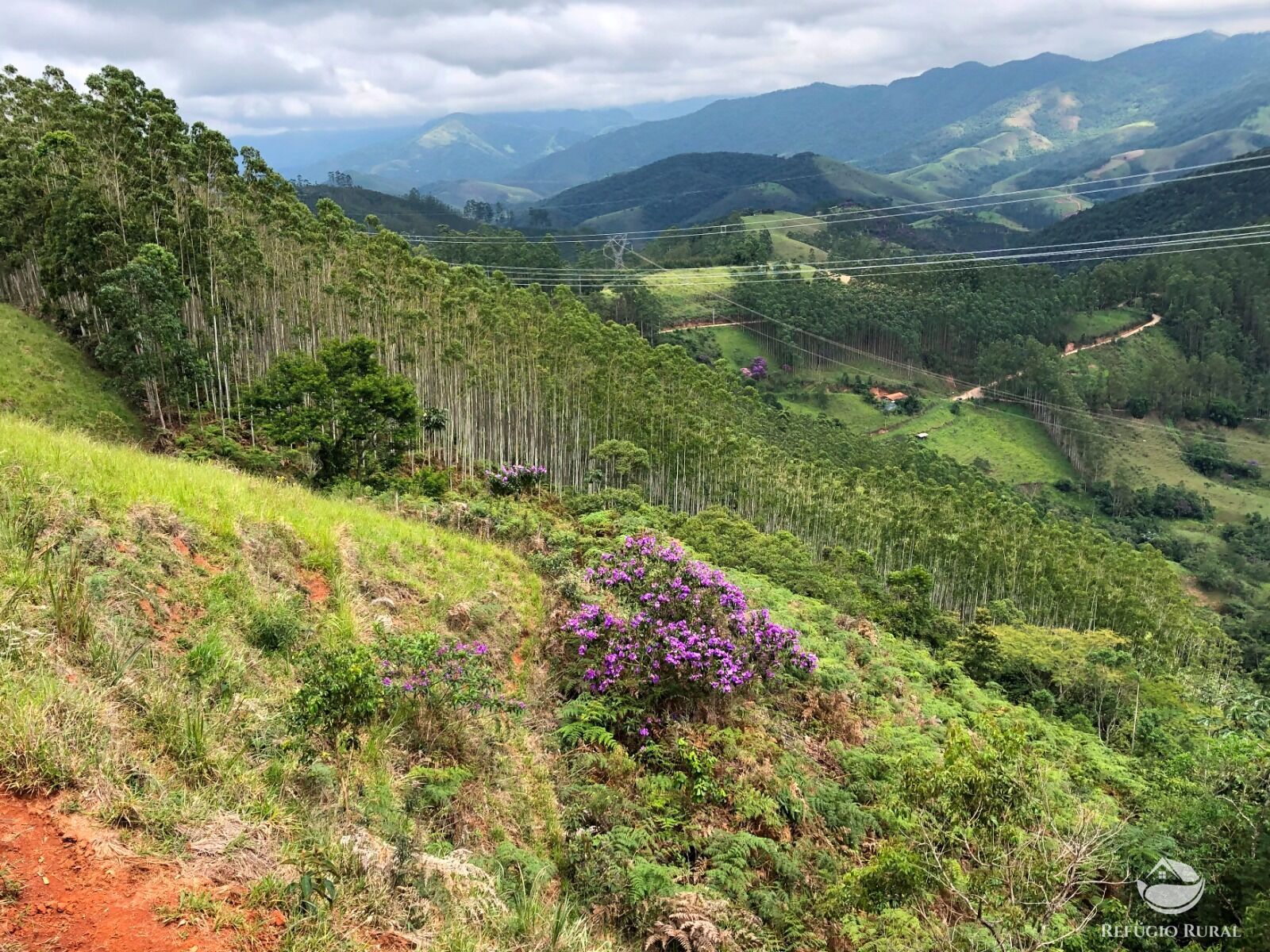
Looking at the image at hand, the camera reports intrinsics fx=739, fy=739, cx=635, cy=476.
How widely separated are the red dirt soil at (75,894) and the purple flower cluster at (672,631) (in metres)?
7.28

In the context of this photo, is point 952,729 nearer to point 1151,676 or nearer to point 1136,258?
point 1151,676

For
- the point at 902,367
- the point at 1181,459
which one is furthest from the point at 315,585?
the point at 902,367

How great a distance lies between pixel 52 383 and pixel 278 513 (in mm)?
25839

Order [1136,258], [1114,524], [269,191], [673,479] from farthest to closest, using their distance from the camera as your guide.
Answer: [1136,258] → [1114,524] → [673,479] → [269,191]

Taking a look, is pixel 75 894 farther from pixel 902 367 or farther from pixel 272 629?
pixel 902 367

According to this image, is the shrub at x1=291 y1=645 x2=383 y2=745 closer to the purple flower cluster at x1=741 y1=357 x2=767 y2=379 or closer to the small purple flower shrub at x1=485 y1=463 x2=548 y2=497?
the small purple flower shrub at x1=485 y1=463 x2=548 y2=497

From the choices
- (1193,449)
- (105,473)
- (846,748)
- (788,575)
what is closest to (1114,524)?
(1193,449)

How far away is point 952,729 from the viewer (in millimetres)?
7965

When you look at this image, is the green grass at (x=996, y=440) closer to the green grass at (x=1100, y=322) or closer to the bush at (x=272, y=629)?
the green grass at (x=1100, y=322)

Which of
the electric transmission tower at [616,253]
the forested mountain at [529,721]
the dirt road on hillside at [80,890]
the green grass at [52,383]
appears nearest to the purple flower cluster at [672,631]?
the forested mountain at [529,721]

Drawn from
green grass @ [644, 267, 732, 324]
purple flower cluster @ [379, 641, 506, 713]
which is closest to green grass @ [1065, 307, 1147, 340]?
green grass @ [644, 267, 732, 324]

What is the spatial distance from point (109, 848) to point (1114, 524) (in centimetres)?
9195

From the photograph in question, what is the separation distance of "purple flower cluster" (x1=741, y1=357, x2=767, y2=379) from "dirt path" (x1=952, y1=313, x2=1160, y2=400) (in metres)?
27.9

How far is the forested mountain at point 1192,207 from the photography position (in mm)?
151000
